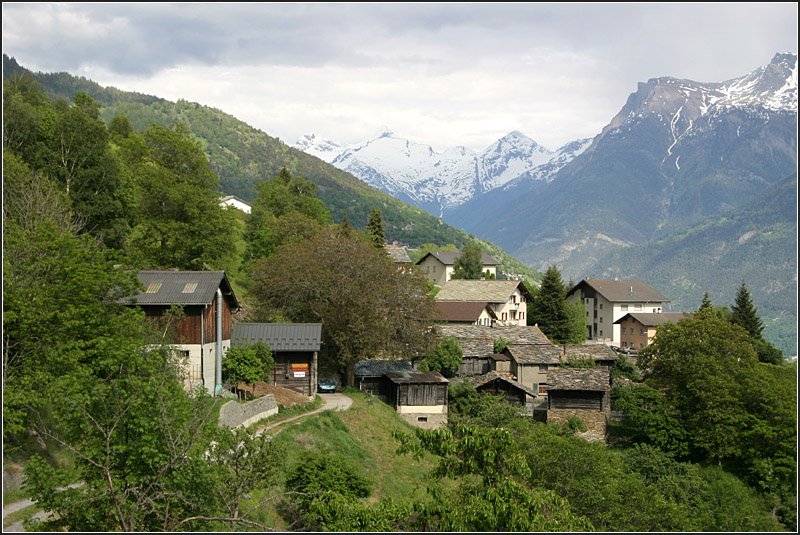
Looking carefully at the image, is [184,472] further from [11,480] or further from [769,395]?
[769,395]

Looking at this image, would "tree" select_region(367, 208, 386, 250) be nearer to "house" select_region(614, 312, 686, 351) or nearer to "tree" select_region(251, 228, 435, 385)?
"tree" select_region(251, 228, 435, 385)

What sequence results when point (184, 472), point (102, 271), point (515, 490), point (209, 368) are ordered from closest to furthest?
point (184, 472), point (515, 490), point (102, 271), point (209, 368)

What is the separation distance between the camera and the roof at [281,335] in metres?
37.2

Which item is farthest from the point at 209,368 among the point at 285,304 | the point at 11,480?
the point at 11,480

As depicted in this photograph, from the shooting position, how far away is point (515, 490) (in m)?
15.3

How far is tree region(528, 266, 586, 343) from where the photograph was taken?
71.9 m

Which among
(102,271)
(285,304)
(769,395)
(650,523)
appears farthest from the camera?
(285,304)

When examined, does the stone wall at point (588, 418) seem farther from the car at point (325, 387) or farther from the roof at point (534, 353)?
the car at point (325, 387)

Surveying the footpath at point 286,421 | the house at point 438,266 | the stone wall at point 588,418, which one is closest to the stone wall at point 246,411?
the footpath at point 286,421

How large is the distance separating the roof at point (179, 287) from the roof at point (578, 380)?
76.1ft

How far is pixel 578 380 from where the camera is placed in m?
47.6

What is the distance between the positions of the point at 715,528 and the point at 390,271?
2196 cm

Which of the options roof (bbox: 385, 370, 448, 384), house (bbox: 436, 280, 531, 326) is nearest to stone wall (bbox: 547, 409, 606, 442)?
roof (bbox: 385, 370, 448, 384)

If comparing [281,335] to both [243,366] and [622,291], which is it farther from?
[622,291]
